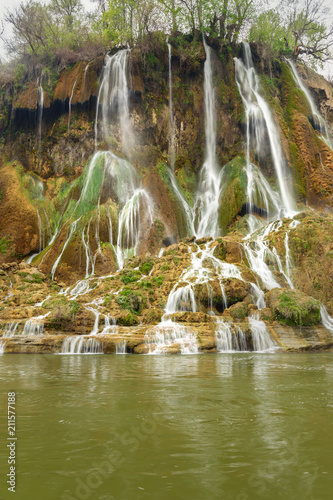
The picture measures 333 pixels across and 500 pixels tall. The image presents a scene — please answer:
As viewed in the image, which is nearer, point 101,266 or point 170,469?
point 170,469

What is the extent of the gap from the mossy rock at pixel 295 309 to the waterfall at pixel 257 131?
13.8 m

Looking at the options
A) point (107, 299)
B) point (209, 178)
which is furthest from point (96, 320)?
point (209, 178)

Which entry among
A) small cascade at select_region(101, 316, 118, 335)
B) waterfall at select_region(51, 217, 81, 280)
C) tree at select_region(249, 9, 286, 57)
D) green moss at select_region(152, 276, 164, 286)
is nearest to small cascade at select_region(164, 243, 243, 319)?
green moss at select_region(152, 276, 164, 286)

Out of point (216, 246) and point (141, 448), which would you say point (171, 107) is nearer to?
point (216, 246)

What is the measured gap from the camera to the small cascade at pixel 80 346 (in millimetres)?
13984

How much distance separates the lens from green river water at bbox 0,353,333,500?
263 cm

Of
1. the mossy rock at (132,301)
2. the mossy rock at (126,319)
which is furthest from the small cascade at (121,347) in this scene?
the mossy rock at (132,301)

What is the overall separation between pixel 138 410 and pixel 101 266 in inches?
833

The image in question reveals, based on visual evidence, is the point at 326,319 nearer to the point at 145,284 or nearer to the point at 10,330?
the point at 145,284

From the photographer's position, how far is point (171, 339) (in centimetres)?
1421

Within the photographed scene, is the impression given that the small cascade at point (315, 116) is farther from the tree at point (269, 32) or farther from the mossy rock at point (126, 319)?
the mossy rock at point (126, 319)

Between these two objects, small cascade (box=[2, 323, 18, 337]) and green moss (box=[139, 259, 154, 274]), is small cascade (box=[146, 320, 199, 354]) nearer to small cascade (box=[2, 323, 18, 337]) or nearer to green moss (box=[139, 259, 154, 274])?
small cascade (box=[2, 323, 18, 337])

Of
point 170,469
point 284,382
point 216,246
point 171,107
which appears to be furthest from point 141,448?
point 171,107

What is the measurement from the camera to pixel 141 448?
135 inches
